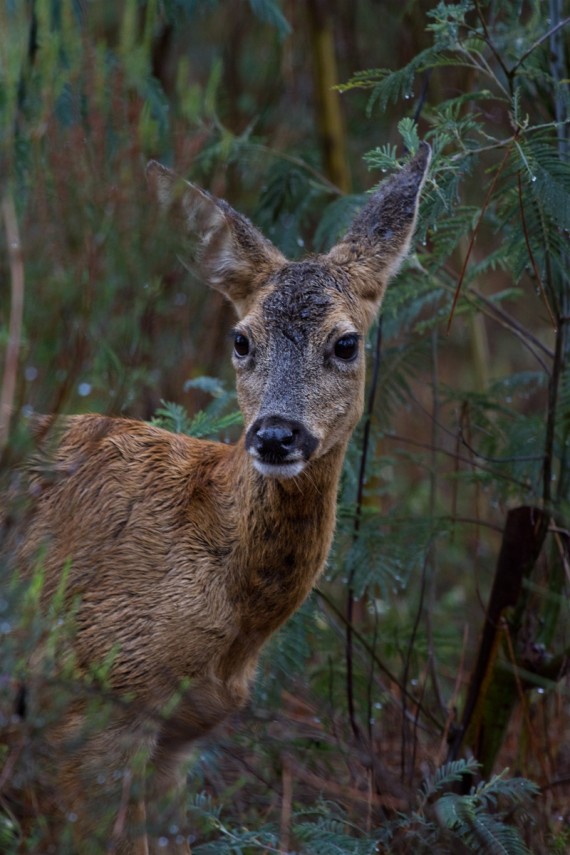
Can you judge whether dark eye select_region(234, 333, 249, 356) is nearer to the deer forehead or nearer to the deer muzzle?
the deer forehead

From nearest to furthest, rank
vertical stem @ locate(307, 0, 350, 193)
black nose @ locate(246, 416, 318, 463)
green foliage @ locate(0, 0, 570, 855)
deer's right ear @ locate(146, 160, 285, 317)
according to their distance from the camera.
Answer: green foliage @ locate(0, 0, 570, 855) < black nose @ locate(246, 416, 318, 463) < deer's right ear @ locate(146, 160, 285, 317) < vertical stem @ locate(307, 0, 350, 193)

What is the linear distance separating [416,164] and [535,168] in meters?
0.51

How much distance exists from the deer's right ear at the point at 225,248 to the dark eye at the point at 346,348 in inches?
22.6

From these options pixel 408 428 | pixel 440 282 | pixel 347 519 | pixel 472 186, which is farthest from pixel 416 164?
pixel 408 428

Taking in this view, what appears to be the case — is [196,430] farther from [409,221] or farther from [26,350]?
[26,350]

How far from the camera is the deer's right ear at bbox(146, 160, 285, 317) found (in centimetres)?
531

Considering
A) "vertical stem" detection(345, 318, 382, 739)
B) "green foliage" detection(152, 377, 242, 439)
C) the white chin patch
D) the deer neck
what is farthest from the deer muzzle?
"vertical stem" detection(345, 318, 382, 739)

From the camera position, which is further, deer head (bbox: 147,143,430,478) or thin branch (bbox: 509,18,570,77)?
thin branch (bbox: 509,18,570,77)

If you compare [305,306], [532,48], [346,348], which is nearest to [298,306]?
[305,306]

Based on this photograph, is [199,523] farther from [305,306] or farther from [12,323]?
[12,323]

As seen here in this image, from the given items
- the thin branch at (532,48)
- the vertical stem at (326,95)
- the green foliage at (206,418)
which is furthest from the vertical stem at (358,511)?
the vertical stem at (326,95)

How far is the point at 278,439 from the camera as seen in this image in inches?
175

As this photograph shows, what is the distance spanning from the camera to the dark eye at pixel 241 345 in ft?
16.5

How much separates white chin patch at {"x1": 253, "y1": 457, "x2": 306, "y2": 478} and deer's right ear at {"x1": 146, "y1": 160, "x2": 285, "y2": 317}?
116cm
